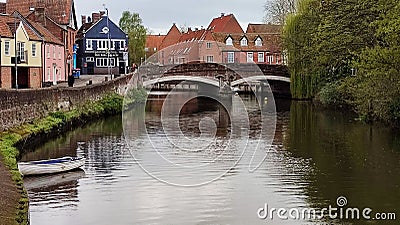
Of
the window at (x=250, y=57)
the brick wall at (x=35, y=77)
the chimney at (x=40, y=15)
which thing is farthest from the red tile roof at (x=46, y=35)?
the window at (x=250, y=57)

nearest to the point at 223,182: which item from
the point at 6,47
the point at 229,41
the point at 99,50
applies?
the point at 6,47

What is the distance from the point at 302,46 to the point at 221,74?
12.8 m

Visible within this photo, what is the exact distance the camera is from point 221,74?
5700 centimetres

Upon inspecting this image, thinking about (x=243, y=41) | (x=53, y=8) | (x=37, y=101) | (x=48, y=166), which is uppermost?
(x=53, y=8)

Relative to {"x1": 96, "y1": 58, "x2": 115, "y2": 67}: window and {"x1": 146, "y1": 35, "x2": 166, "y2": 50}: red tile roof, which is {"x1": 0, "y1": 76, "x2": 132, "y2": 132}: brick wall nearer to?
{"x1": 96, "y1": 58, "x2": 115, "y2": 67}: window

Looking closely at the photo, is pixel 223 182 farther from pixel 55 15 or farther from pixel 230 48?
pixel 230 48

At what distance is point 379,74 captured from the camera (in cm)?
2581

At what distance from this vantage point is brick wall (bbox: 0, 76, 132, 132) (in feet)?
76.0

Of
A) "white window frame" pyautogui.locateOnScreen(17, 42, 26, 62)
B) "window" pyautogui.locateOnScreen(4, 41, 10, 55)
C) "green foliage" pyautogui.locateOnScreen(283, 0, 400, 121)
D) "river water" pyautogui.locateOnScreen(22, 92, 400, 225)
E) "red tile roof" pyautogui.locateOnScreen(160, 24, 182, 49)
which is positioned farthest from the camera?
"red tile roof" pyautogui.locateOnScreen(160, 24, 182, 49)

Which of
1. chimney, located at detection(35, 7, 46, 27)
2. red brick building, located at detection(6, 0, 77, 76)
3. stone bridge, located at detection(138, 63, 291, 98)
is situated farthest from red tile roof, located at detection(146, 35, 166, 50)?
→ chimney, located at detection(35, 7, 46, 27)

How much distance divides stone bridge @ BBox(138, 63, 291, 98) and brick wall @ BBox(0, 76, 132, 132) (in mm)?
14568

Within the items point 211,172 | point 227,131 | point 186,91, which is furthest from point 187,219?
point 186,91

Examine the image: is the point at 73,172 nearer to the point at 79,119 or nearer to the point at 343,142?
the point at 343,142

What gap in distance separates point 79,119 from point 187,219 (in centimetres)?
2005
